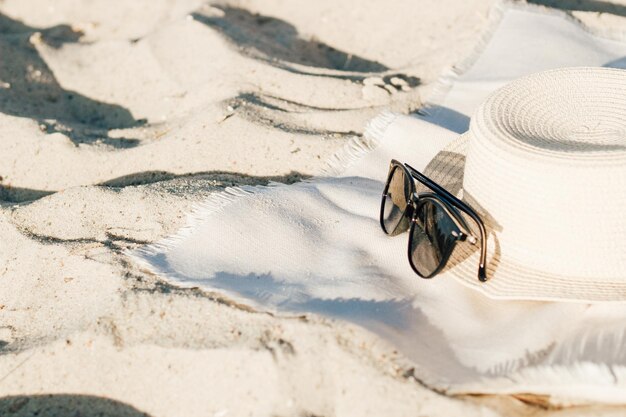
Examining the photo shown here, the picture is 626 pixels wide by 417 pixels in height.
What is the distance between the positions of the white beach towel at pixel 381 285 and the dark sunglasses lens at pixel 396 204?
0.17 ft

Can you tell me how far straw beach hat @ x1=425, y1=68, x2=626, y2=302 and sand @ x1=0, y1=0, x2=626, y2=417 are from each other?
15.4 inches

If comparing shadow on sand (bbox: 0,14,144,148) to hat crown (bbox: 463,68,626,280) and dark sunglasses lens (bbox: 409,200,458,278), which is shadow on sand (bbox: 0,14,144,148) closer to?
dark sunglasses lens (bbox: 409,200,458,278)

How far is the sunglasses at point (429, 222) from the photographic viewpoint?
74.3 inches

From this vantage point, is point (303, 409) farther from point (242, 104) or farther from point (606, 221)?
point (242, 104)

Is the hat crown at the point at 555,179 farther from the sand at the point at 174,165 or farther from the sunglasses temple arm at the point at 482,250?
the sand at the point at 174,165

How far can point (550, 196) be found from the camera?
180 cm

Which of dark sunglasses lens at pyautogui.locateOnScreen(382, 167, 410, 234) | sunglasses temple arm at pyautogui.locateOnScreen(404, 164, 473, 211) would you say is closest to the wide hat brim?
sunglasses temple arm at pyautogui.locateOnScreen(404, 164, 473, 211)

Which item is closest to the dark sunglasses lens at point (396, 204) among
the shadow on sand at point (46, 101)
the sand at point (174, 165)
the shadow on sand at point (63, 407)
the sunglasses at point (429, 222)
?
the sunglasses at point (429, 222)

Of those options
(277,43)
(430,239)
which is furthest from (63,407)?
(277,43)

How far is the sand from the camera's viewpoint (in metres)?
1.80

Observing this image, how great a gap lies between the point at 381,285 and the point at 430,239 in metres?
0.20

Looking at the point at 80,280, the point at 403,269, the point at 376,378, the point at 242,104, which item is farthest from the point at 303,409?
the point at 242,104

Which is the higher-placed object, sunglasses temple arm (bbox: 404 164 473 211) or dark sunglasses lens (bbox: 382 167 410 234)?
sunglasses temple arm (bbox: 404 164 473 211)

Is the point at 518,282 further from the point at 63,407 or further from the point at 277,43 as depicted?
the point at 277,43
